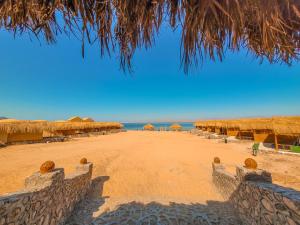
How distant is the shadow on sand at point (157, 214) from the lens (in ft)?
10.8

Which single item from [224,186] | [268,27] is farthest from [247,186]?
[268,27]

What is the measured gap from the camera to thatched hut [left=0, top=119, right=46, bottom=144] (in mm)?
12461

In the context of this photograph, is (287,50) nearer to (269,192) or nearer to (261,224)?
(269,192)

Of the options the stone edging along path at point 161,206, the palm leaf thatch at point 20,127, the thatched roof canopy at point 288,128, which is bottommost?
the stone edging along path at point 161,206

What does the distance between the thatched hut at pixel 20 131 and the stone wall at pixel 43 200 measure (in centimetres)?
1337

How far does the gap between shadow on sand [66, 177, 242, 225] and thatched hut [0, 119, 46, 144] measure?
13.8 m

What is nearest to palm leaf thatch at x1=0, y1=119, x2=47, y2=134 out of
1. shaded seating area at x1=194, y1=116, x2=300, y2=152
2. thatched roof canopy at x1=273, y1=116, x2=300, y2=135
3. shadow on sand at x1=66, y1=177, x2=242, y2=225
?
shadow on sand at x1=66, y1=177, x2=242, y2=225

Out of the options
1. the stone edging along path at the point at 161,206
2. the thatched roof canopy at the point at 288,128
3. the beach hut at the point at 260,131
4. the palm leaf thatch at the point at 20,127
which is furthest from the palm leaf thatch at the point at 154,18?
the palm leaf thatch at the point at 20,127

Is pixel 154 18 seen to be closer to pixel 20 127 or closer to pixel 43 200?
pixel 43 200

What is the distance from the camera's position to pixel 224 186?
4.75 metres

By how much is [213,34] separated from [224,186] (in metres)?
5.20

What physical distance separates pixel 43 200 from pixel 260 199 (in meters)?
4.26

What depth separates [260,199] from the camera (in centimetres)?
274

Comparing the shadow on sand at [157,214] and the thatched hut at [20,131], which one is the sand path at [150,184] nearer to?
the shadow on sand at [157,214]
